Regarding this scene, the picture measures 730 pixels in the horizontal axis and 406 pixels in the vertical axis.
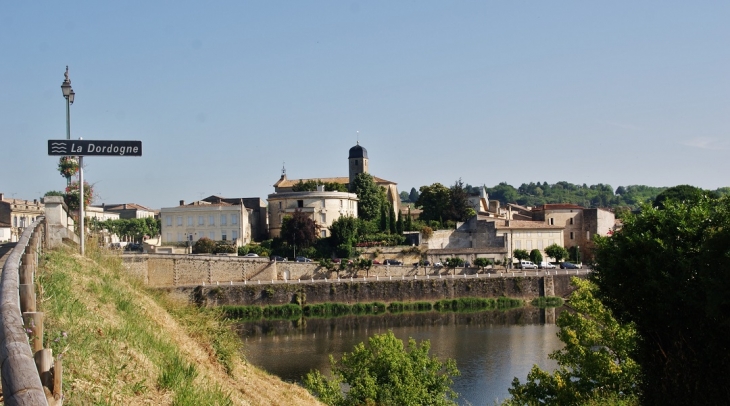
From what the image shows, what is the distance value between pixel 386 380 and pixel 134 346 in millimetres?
14506

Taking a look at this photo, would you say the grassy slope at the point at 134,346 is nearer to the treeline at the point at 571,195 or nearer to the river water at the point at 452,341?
the river water at the point at 452,341

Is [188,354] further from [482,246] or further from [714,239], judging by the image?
[482,246]

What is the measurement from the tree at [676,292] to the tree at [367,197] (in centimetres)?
4748

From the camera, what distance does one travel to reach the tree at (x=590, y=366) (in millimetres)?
17453

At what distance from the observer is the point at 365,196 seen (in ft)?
205

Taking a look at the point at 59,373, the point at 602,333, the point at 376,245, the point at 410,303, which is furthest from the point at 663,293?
the point at 376,245

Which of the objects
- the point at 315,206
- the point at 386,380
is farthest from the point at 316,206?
the point at 386,380

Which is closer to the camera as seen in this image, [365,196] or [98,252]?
[98,252]

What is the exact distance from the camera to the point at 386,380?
20.2 metres

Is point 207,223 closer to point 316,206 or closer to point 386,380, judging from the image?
point 316,206

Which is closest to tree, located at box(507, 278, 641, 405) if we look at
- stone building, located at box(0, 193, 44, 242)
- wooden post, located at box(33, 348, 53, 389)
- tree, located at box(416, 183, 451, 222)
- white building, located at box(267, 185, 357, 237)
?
wooden post, located at box(33, 348, 53, 389)

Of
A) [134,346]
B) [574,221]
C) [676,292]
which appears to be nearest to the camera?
[134,346]

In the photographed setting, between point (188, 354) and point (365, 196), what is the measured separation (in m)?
54.2

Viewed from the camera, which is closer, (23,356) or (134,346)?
(23,356)
